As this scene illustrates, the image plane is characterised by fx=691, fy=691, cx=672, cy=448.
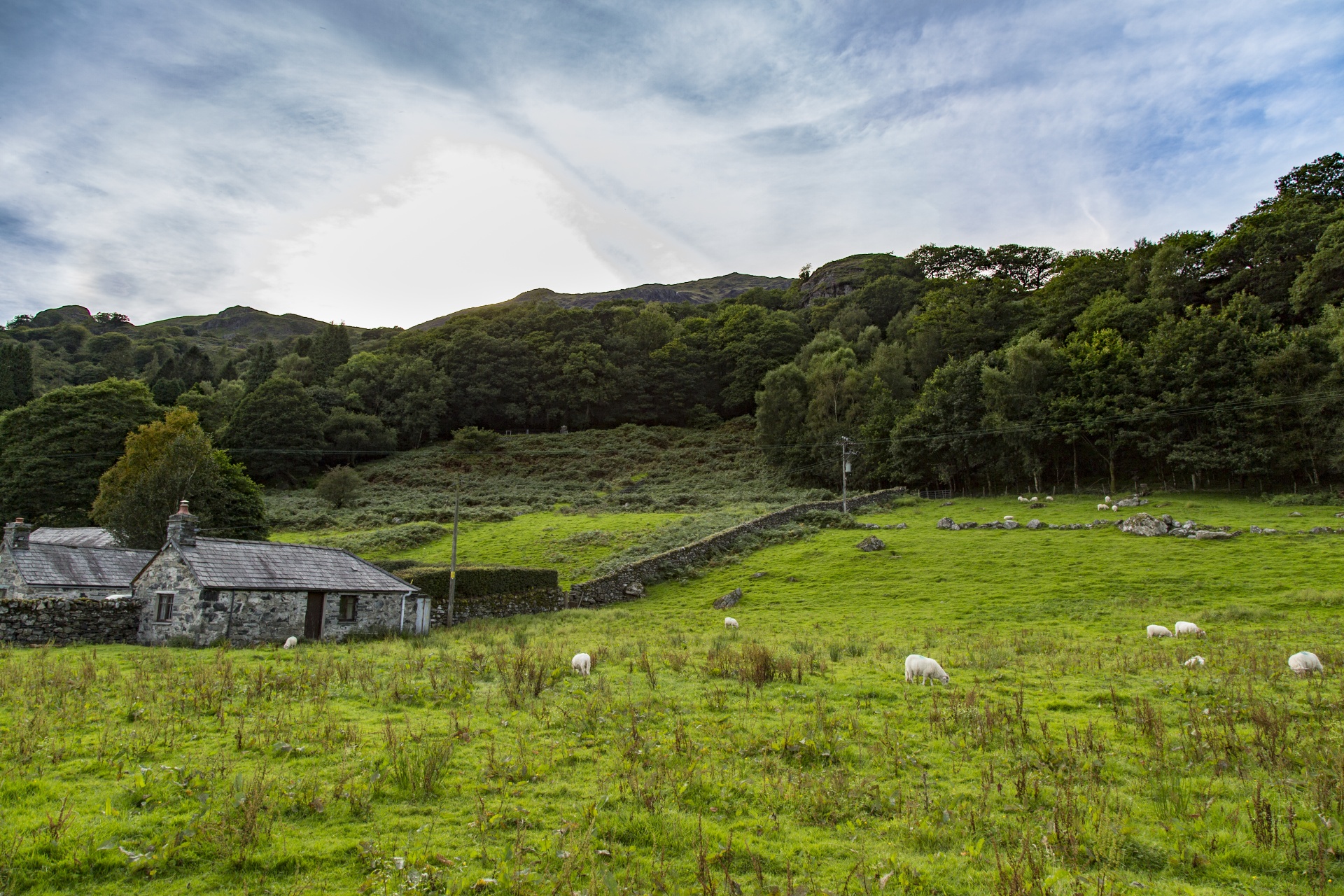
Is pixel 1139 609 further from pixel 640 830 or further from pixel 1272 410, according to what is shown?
pixel 1272 410

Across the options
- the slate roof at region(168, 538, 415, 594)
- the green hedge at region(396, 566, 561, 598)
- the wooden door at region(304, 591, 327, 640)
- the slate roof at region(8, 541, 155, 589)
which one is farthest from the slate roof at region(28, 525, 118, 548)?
the wooden door at region(304, 591, 327, 640)

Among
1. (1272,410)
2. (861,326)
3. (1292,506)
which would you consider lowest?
(1292,506)

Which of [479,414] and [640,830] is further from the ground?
[479,414]

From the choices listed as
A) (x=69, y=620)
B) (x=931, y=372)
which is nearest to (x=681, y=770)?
(x=69, y=620)

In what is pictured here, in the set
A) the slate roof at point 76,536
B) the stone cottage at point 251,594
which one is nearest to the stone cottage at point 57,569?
the stone cottage at point 251,594

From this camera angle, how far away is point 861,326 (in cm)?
9156

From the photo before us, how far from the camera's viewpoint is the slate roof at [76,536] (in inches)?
1469

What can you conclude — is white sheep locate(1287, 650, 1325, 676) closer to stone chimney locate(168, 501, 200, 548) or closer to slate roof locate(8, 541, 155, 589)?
stone chimney locate(168, 501, 200, 548)

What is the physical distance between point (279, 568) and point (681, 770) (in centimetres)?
2020

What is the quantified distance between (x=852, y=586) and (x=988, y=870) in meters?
25.3

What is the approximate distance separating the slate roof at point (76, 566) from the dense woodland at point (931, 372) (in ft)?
113

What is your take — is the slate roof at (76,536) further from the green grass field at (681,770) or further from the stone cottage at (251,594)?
the green grass field at (681,770)

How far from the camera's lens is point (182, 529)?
22.1 meters

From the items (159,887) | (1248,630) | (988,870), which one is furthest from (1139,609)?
(159,887)
